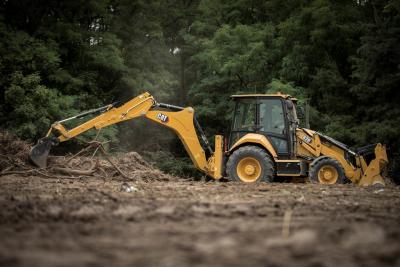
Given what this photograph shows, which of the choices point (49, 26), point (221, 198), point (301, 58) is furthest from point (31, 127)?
point (221, 198)

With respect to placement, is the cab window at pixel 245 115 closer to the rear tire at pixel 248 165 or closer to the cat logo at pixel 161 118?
the rear tire at pixel 248 165

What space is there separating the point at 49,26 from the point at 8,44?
11.0 feet

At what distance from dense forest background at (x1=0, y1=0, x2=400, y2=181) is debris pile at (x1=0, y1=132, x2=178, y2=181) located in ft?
25.6

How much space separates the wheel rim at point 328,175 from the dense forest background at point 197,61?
8.04 meters

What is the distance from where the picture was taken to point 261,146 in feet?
47.8

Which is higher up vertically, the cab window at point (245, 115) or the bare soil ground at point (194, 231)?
the cab window at point (245, 115)

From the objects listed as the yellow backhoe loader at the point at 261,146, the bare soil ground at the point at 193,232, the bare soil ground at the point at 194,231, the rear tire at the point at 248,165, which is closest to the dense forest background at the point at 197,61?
the yellow backhoe loader at the point at 261,146

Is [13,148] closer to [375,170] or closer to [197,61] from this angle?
[375,170]

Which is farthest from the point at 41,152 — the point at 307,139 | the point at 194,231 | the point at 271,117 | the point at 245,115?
the point at 194,231

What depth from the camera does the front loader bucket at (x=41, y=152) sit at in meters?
13.9

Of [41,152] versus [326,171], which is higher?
[41,152]

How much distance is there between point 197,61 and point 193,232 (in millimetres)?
28852

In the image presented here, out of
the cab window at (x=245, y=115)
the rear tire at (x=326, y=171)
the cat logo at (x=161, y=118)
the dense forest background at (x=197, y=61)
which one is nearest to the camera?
the rear tire at (x=326, y=171)

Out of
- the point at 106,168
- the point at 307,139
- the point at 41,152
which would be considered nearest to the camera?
the point at 41,152
